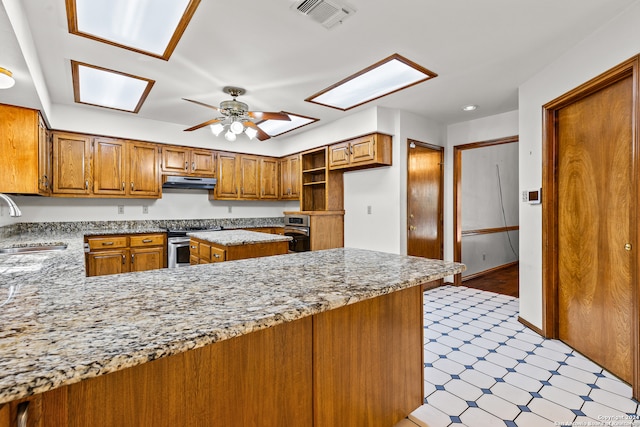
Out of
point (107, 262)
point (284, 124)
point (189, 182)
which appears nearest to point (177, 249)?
point (107, 262)

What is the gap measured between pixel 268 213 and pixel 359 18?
433 centimetres

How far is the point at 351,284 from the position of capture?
3.99ft

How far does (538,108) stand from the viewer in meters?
2.89

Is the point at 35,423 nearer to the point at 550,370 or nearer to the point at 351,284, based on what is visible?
the point at 351,284

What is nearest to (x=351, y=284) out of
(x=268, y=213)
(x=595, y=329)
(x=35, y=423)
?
(x=35, y=423)

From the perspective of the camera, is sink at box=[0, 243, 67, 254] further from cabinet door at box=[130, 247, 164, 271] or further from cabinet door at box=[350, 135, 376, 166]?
cabinet door at box=[350, 135, 376, 166]

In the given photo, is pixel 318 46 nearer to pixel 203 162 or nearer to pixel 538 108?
pixel 538 108

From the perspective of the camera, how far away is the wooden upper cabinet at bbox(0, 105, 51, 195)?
2.83 metres

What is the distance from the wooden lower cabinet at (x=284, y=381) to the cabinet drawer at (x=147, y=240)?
3.78 m

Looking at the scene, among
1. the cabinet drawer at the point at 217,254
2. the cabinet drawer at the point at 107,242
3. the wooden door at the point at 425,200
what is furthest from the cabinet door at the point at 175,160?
the wooden door at the point at 425,200

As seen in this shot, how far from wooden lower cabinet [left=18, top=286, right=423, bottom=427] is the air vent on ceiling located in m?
1.75

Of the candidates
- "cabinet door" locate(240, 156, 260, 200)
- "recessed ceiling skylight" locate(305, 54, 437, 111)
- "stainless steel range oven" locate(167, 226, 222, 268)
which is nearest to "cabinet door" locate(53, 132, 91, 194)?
"stainless steel range oven" locate(167, 226, 222, 268)

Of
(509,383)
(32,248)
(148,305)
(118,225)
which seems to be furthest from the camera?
(118,225)

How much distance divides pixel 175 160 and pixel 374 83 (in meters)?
3.14
